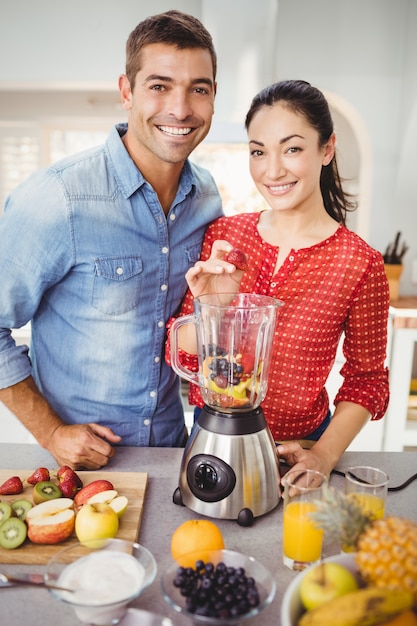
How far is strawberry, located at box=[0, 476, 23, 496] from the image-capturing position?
1145mm

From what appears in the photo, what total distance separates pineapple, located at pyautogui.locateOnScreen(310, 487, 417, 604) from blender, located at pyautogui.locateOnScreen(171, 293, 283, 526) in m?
0.31

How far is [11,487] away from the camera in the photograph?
3.76 feet

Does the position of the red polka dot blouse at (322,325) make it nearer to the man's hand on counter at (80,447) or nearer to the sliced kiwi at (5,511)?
the man's hand on counter at (80,447)

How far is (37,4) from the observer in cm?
332

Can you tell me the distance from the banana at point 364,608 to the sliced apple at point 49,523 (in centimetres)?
49

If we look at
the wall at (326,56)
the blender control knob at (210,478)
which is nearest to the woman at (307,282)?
the blender control knob at (210,478)

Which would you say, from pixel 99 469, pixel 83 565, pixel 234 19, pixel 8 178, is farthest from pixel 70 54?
pixel 8 178

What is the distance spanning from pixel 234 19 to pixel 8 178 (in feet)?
16.2

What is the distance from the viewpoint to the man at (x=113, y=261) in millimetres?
1386

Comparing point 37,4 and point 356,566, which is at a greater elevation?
point 37,4

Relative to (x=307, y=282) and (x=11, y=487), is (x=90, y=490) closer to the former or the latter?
(x=11, y=487)

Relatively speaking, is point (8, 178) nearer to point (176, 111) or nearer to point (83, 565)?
point (176, 111)

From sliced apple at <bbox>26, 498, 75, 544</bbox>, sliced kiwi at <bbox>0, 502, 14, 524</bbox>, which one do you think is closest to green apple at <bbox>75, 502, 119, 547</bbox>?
sliced apple at <bbox>26, 498, 75, 544</bbox>

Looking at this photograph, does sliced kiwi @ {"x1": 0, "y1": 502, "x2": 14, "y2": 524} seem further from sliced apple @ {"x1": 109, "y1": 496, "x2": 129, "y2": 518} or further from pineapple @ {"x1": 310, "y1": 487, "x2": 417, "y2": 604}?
pineapple @ {"x1": 310, "y1": 487, "x2": 417, "y2": 604}
